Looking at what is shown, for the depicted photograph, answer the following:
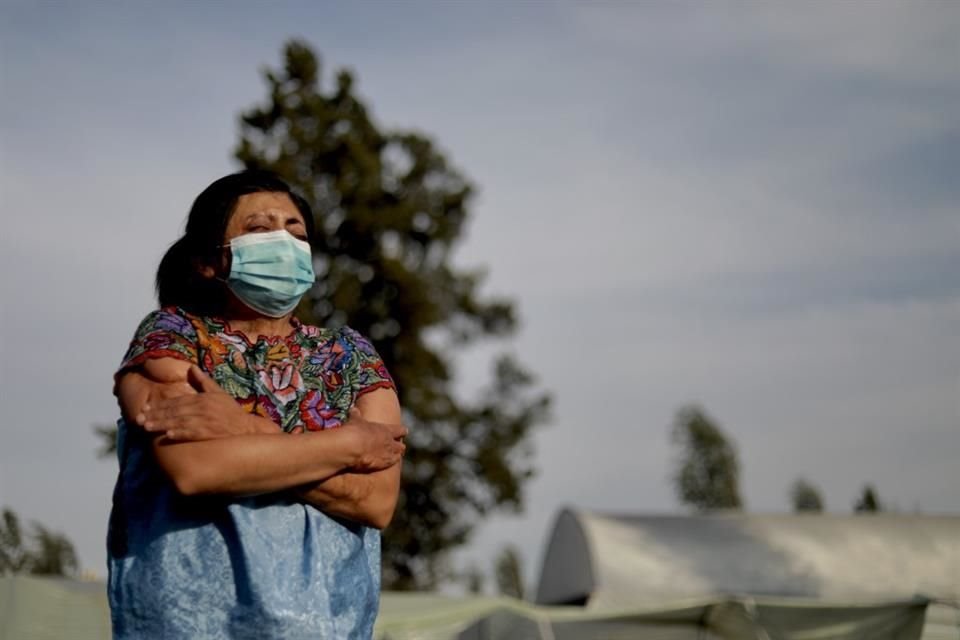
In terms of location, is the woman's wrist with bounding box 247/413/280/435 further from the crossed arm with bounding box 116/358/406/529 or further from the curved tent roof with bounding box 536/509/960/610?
the curved tent roof with bounding box 536/509/960/610

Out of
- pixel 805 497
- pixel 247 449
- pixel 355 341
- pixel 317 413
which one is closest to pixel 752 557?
pixel 355 341

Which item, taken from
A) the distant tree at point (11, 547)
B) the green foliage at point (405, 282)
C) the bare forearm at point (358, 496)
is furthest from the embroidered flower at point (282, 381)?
the green foliage at point (405, 282)

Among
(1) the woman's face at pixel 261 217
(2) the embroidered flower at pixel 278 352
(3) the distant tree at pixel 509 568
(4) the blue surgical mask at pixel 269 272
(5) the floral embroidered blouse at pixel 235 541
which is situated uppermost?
(1) the woman's face at pixel 261 217

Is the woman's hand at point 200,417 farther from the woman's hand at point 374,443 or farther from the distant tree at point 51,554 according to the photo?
the distant tree at point 51,554

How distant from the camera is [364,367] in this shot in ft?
8.92

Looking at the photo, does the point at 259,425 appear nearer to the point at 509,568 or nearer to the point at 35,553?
the point at 35,553

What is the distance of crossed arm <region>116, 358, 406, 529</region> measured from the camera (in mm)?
2271

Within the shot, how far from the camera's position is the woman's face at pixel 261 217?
8.76ft

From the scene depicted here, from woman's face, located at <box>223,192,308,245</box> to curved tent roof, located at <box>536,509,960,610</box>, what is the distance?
1157 centimetres

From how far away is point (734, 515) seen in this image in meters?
15.1

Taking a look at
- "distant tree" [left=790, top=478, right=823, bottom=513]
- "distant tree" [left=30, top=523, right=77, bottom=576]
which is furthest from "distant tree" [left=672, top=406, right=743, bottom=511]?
"distant tree" [left=30, top=523, right=77, bottom=576]

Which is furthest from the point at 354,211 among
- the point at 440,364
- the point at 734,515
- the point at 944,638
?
the point at 944,638

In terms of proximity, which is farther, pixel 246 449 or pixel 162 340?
pixel 162 340

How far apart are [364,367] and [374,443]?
283 millimetres
